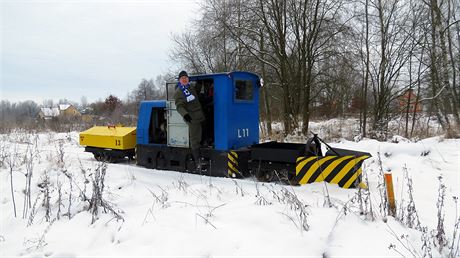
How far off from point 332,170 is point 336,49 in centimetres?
1097

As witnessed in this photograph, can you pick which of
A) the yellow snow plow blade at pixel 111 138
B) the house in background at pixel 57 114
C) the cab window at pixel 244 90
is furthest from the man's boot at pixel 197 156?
the house in background at pixel 57 114

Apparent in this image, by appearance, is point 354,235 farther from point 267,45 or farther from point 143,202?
point 267,45

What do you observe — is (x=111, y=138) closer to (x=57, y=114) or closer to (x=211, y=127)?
(x=211, y=127)

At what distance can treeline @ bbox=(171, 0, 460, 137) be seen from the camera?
16.0 meters

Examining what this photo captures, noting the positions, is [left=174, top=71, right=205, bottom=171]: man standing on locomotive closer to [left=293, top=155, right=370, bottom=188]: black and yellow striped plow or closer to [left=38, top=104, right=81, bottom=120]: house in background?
[left=293, top=155, right=370, bottom=188]: black and yellow striped plow

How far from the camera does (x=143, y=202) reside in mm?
5289

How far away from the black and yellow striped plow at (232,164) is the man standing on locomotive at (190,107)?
0.66m

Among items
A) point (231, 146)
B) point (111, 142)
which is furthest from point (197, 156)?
point (111, 142)

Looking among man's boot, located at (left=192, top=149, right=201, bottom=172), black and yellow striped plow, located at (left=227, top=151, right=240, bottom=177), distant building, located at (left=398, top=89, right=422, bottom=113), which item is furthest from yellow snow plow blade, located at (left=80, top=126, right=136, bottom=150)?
distant building, located at (left=398, top=89, right=422, bottom=113)

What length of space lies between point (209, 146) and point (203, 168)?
20.3 inches

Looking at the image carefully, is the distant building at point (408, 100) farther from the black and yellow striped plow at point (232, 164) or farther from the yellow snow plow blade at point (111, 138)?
the yellow snow plow blade at point (111, 138)

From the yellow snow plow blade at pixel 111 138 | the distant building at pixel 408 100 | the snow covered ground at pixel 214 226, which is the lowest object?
the snow covered ground at pixel 214 226

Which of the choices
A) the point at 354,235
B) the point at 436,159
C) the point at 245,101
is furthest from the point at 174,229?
the point at 436,159

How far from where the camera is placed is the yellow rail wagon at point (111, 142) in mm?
9758
